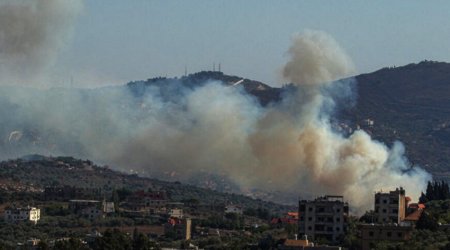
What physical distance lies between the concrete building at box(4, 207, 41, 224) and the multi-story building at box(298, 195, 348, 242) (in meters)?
38.6

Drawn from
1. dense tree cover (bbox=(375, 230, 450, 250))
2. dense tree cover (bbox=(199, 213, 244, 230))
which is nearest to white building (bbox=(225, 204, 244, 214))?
dense tree cover (bbox=(199, 213, 244, 230))

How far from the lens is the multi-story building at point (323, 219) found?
111 m

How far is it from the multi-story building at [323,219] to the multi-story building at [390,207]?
3252 mm

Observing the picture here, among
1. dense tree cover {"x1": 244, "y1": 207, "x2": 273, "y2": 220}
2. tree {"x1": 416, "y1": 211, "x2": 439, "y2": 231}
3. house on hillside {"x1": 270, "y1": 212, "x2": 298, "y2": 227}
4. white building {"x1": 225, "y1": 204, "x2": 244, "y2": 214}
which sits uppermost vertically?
white building {"x1": 225, "y1": 204, "x2": 244, "y2": 214}

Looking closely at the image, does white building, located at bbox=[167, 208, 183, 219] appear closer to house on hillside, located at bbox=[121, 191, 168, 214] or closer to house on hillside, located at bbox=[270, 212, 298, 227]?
house on hillside, located at bbox=[121, 191, 168, 214]

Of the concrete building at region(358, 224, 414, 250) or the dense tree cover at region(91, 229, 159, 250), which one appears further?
the dense tree cover at region(91, 229, 159, 250)

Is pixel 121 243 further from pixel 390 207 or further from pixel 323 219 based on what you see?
pixel 390 207

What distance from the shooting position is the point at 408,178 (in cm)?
16562

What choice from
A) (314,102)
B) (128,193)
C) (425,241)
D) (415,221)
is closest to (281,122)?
(314,102)

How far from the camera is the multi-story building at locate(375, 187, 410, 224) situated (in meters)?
114

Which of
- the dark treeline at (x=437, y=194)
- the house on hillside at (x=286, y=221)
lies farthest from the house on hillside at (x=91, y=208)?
the dark treeline at (x=437, y=194)

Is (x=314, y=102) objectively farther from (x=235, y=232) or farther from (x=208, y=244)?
(x=208, y=244)

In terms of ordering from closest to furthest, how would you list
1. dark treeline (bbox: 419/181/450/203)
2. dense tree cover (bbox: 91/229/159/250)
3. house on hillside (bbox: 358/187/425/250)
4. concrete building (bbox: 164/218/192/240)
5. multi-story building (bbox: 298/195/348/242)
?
house on hillside (bbox: 358/187/425/250), dense tree cover (bbox: 91/229/159/250), multi-story building (bbox: 298/195/348/242), dark treeline (bbox: 419/181/450/203), concrete building (bbox: 164/218/192/240)

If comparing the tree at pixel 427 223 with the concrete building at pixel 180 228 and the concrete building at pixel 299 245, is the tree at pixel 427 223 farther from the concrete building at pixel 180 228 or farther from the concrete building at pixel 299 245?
the concrete building at pixel 180 228
